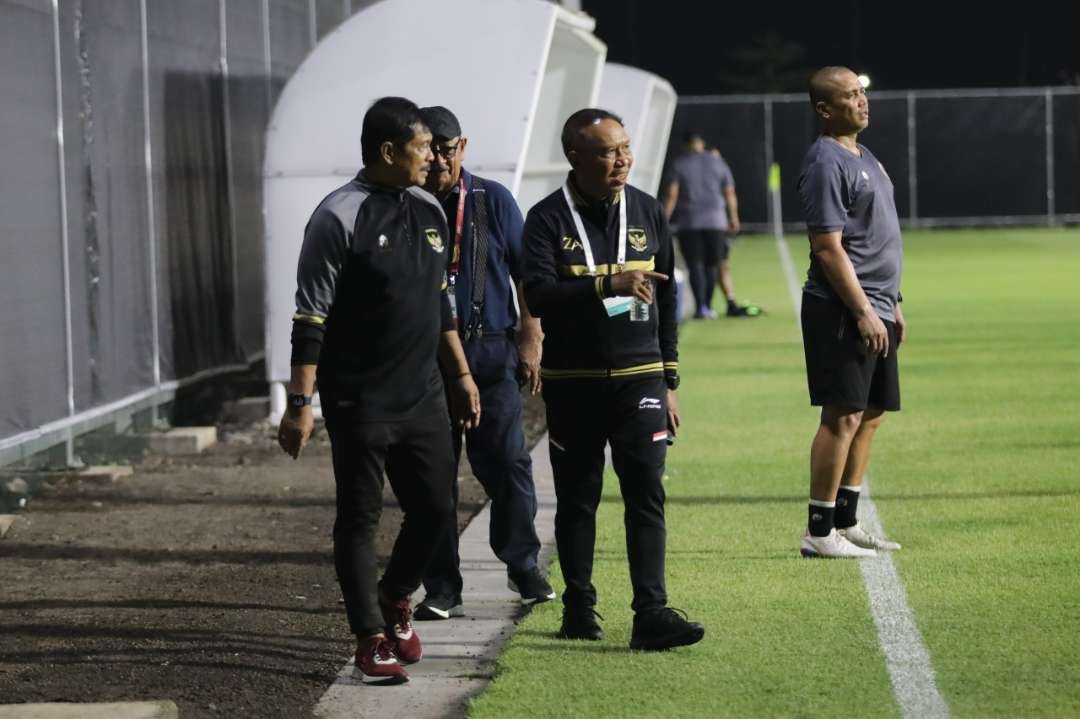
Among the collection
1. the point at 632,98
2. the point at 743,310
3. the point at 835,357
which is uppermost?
the point at 632,98

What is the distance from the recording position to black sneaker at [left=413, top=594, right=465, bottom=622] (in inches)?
288

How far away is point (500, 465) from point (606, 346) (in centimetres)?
108

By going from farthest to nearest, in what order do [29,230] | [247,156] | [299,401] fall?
[247,156] → [29,230] → [299,401]

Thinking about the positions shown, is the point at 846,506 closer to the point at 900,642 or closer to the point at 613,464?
the point at 900,642

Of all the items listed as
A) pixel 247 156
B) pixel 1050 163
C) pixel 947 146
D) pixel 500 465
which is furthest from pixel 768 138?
pixel 500 465

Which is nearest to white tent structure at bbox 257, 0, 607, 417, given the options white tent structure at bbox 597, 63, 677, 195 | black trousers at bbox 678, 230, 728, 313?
black trousers at bbox 678, 230, 728, 313

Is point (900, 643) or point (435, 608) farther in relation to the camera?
point (435, 608)

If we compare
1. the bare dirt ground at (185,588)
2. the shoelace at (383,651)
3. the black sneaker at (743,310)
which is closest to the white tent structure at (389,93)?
the bare dirt ground at (185,588)

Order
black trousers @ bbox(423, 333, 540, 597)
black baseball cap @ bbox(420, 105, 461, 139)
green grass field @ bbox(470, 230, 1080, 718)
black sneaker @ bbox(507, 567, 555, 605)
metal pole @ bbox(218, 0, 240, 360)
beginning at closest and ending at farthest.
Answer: green grass field @ bbox(470, 230, 1080, 718) → black baseball cap @ bbox(420, 105, 461, 139) → black trousers @ bbox(423, 333, 540, 597) → black sneaker @ bbox(507, 567, 555, 605) → metal pole @ bbox(218, 0, 240, 360)

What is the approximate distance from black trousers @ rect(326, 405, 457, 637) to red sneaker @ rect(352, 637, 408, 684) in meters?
0.04

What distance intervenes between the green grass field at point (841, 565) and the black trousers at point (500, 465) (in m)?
0.38

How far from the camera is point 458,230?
24.0 ft

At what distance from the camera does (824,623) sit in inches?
273

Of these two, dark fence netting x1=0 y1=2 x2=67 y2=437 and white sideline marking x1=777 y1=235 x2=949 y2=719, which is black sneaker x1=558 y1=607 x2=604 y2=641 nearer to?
white sideline marking x1=777 y1=235 x2=949 y2=719
